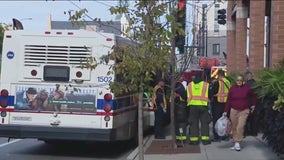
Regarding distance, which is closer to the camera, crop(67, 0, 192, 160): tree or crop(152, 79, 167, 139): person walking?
crop(67, 0, 192, 160): tree

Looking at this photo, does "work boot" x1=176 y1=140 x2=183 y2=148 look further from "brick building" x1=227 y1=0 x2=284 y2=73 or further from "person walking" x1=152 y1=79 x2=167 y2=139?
"brick building" x1=227 y1=0 x2=284 y2=73

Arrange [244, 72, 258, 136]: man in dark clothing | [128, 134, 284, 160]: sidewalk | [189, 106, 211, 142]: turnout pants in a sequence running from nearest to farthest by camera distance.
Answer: [128, 134, 284, 160]: sidewalk < [244, 72, 258, 136]: man in dark clothing < [189, 106, 211, 142]: turnout pants

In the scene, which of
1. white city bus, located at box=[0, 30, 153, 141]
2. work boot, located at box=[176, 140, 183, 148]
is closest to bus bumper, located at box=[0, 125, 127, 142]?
white city bus, located at box=[0, 30, 153, 141]

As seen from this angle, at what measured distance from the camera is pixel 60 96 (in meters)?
12.5

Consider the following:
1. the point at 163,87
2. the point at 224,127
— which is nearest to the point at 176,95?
the point at 163,87

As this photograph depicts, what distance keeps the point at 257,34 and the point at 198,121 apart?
6.14m

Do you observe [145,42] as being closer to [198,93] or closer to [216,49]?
[198,93]

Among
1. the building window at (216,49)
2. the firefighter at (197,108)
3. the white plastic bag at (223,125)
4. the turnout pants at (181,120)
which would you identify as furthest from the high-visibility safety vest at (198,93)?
the building window at (216,49)

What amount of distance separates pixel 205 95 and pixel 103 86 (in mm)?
2866

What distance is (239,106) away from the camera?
1290 centimetres

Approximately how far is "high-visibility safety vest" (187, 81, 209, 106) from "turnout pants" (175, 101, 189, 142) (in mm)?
792

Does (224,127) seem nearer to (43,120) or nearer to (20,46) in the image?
(43,120)

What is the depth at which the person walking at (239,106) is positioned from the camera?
12820mm

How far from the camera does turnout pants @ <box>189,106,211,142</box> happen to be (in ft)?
46.6
